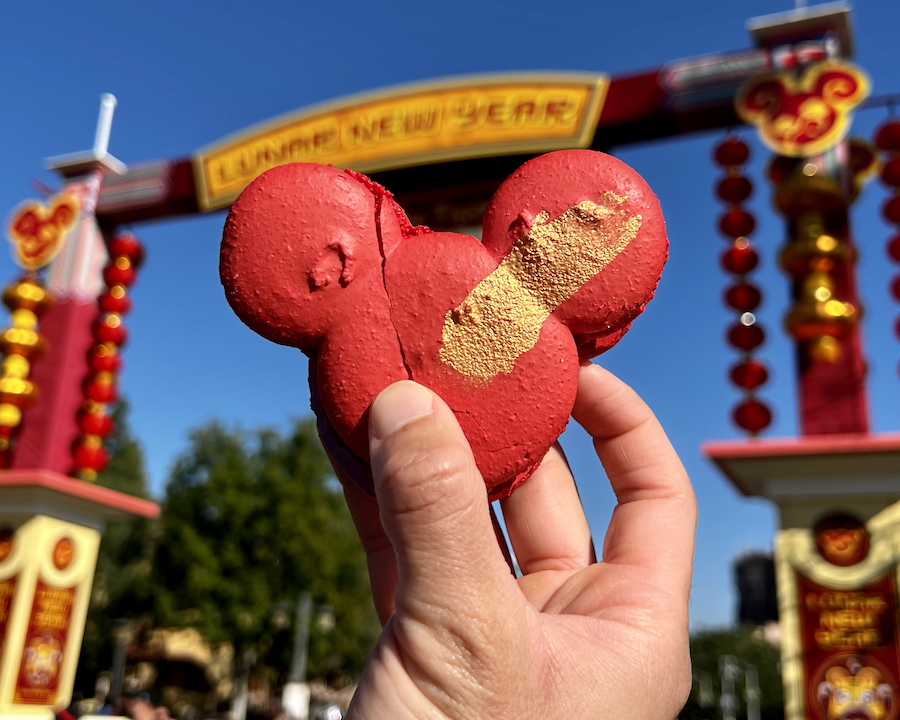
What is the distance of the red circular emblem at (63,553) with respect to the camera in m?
8.90

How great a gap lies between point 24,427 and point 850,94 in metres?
9.30

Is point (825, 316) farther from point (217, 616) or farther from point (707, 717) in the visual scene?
point (707, 717)

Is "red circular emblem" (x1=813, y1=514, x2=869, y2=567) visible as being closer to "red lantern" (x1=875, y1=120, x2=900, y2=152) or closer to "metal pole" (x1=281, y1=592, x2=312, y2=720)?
"red lantern" (x1=875, y1=120, x2=900, y2=152)

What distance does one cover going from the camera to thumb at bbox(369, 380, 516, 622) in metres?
1.08

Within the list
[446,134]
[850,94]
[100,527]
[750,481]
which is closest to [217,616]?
[100,527]

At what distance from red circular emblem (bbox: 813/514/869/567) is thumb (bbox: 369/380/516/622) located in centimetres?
562

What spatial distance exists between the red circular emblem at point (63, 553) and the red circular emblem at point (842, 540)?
7925 mm

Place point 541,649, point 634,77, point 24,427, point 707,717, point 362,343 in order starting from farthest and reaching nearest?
1. point 707,717
2. point 24,427
3. point 634,77
4. point 362,343
5. point 541,649

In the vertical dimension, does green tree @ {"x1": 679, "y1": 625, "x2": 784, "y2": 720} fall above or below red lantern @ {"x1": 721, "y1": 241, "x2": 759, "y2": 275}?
below

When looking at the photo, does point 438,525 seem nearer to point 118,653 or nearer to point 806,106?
point 806,106

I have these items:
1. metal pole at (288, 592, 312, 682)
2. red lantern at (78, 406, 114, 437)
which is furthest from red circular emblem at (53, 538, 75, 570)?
metal pole at (288, 592, 312, 682)

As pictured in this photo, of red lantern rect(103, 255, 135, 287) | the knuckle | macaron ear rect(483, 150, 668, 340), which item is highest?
red lantern rect(103, 255, 135, 287)

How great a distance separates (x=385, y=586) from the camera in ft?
5.35

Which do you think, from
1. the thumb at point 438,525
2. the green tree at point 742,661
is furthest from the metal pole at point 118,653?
the green tree at point 742,661
